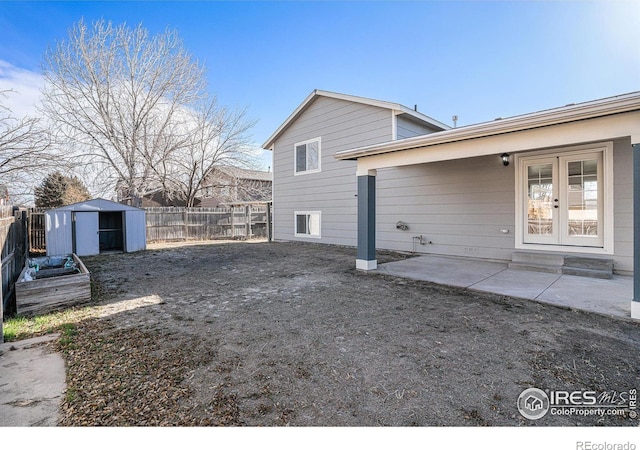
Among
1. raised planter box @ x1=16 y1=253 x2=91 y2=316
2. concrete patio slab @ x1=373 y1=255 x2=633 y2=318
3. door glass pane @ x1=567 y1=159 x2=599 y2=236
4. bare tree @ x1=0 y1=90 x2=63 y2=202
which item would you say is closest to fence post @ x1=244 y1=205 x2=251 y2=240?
bare tree @ x1=0 y1=90 x2=63 y2=202

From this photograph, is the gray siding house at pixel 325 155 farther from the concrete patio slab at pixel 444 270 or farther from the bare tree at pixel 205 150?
the bare tree at pixel 205 150

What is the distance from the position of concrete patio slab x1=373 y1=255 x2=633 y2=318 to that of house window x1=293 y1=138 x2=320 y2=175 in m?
5.30

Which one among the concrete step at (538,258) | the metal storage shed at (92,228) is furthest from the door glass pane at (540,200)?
the metal storage shed at (92,228)

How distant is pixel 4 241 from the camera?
5008 millimetres

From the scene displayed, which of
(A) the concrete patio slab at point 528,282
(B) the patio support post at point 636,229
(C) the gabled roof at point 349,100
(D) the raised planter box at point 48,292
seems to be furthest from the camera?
(C) the gabled roof at point 349,100

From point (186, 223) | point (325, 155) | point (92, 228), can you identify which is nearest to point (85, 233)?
point (92, 228)

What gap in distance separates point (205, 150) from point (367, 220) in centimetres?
1348

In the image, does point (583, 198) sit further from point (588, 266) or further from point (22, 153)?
point (22, 153)

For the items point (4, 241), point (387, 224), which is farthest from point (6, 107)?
point (387, 224)

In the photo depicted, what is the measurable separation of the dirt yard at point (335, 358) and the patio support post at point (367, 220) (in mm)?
1446

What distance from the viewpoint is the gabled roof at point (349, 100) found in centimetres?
866

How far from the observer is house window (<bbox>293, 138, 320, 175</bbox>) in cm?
1119

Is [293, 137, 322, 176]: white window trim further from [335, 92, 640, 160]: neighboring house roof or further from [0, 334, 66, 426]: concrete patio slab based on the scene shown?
[0, 334, 66, 426]: concrete patio slab

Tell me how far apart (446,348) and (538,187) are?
538 cm
